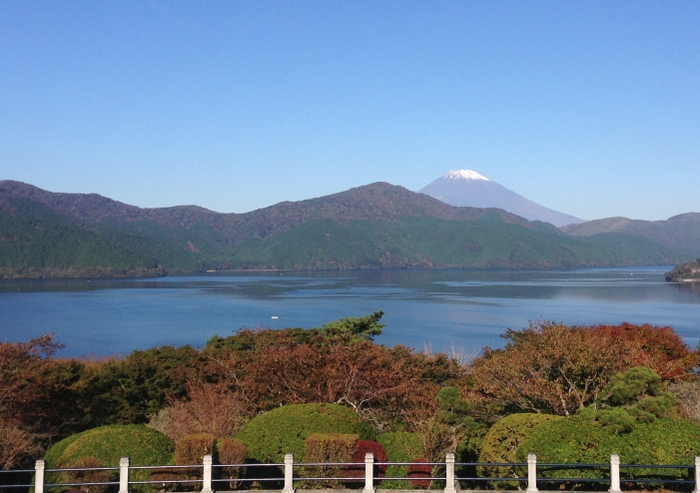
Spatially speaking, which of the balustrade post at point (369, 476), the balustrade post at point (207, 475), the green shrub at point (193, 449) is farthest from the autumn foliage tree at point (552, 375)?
the balustrade post at point (207, 475)

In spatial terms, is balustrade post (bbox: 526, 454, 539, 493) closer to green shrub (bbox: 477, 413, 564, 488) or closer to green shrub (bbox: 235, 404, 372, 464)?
green shrub (bbox: 477, 413, 564, 488)

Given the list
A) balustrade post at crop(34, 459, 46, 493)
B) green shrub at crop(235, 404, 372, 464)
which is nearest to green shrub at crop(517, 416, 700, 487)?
green shrub at crop(235, 404, 372, 464)

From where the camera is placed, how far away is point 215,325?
64312 millimetres

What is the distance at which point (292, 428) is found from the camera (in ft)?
39.8

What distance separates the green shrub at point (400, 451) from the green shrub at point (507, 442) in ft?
3.54

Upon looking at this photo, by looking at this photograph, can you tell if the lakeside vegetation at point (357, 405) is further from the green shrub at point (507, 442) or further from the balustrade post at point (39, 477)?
the balustrade post at point (39, 477)

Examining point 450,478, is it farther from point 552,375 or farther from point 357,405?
point 357,405

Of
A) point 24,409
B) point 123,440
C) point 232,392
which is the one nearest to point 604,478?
point 123,440

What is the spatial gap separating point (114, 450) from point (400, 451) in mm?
4585

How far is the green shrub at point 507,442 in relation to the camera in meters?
11.3

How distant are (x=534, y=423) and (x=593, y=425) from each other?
3.28 feet

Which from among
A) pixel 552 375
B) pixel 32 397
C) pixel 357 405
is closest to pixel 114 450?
pixel 32 397

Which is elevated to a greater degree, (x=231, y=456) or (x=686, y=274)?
(x=686, y=274)

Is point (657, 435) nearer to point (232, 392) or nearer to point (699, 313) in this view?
point (232, 392)
